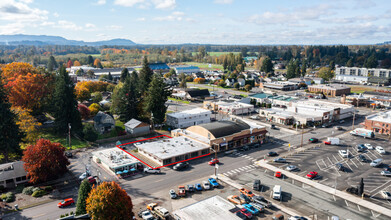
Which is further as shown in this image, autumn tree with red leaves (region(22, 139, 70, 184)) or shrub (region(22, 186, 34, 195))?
autumn tree with red leaves (region(22, 139, 70, 184))

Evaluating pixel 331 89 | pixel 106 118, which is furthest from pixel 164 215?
pixel 331 89

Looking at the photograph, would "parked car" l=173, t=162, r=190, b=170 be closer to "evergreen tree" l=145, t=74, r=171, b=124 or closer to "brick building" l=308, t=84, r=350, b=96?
"evergreen tree" l=145, t=74, r=171, b=124

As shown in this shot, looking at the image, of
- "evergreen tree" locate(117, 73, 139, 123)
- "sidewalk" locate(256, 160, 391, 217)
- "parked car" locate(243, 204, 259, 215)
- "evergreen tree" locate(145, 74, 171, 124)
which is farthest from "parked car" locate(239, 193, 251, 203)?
"evergreen tree" locate(117, 73, 139, 123)

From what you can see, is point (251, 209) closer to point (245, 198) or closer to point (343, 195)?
point (245, 198)

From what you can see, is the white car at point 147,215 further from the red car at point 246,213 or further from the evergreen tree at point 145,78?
the evergreen tree at point 145,78

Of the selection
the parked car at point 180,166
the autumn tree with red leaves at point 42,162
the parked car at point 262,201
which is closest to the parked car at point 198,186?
the parked car at point 180,166

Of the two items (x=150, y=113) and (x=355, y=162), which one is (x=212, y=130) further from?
(x=355, y=162)

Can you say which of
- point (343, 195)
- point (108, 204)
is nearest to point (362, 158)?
point (343, 195)
